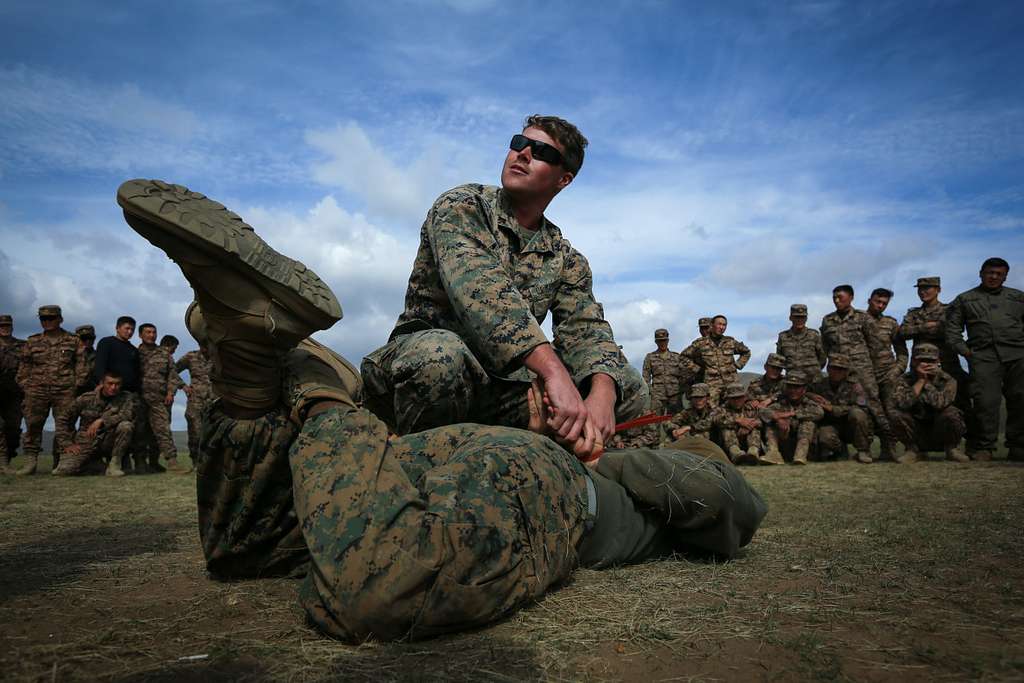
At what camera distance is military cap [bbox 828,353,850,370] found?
30.5 feet

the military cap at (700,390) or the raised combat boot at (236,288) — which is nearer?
the raised combat boot at (236,288)

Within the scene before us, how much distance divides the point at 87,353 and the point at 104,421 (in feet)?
Answer: 5.05

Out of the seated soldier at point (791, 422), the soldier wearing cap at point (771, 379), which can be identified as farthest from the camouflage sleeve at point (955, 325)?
the soldier wearing cap at point (771, 379)

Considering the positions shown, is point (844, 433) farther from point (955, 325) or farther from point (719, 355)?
point (719, 355)

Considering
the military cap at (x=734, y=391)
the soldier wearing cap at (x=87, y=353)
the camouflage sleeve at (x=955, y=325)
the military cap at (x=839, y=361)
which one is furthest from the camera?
the military cap at (x=734, y=391)

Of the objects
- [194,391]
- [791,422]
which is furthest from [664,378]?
[194,391]

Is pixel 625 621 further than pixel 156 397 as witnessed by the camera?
No

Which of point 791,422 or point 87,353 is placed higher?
point 87,353

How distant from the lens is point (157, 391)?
32.1 feet

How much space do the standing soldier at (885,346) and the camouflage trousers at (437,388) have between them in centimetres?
861

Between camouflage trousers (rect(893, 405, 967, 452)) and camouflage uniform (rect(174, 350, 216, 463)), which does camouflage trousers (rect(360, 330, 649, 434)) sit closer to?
camouflage trousers (rect(893, 405, 967, 452))

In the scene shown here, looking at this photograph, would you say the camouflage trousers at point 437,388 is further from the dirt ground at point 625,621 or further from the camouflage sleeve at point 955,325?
the camouflage sleeve at point 955,325

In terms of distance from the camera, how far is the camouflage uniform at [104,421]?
27.0 ft

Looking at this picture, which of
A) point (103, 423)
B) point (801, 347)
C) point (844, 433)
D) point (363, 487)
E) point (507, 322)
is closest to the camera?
point (363, 487)
